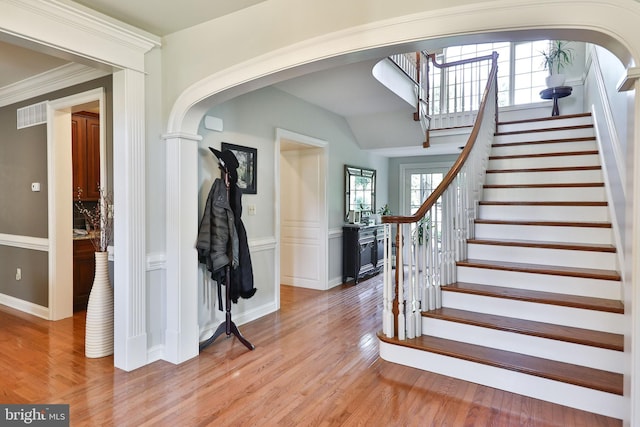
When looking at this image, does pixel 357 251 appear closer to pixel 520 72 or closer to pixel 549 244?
pixel 549 244

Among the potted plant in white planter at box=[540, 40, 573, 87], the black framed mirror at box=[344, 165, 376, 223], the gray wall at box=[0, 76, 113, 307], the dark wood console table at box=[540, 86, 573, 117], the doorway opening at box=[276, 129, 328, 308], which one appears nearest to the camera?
the gray wall at box=[0, 76, 113, 307]

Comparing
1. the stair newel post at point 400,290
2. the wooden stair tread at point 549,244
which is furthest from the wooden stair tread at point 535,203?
the stair newel post at point 400,290

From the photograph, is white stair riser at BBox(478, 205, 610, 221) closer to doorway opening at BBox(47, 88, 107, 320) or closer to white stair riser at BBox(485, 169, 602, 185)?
white stair riser at BBox(485, 169, 602, 185)

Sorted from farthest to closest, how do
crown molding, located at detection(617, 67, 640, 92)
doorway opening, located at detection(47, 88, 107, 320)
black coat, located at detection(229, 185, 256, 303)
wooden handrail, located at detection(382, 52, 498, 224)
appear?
A: 1. doorway opening, located at detection(47, 88, 107, 320)
2. black coat, located at detection(229, 185, 256, 303)
3. wooden handrail, located at detection(382, 52, 498, 224)
4. crown molding, located at detection(617, 67, 640, 92)

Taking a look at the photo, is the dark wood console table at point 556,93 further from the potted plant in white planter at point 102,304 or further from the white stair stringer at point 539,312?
the potted plant in white planter at point 102,304

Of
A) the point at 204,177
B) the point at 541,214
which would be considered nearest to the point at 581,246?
the point at 541,214

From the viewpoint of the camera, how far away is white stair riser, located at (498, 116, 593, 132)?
4434mm

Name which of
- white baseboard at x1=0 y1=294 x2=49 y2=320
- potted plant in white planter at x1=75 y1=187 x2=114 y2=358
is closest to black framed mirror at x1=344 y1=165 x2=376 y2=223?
potted plant in white planter at x1=75 y1=187 x2=114 y2=358

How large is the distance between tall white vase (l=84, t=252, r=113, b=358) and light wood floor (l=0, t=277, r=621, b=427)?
10 centimetres

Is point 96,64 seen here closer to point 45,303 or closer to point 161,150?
point 161,150

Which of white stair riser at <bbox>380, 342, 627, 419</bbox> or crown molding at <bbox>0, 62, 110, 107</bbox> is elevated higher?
crown molding at <bbox>0, 62, 110, 107</bbox>

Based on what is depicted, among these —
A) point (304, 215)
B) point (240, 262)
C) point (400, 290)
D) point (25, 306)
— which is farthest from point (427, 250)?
point (25, 306)

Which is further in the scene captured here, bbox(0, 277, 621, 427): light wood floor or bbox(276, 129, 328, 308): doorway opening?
bbox(276, 129, 328, 308): doorway opening

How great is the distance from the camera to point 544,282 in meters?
2.87
